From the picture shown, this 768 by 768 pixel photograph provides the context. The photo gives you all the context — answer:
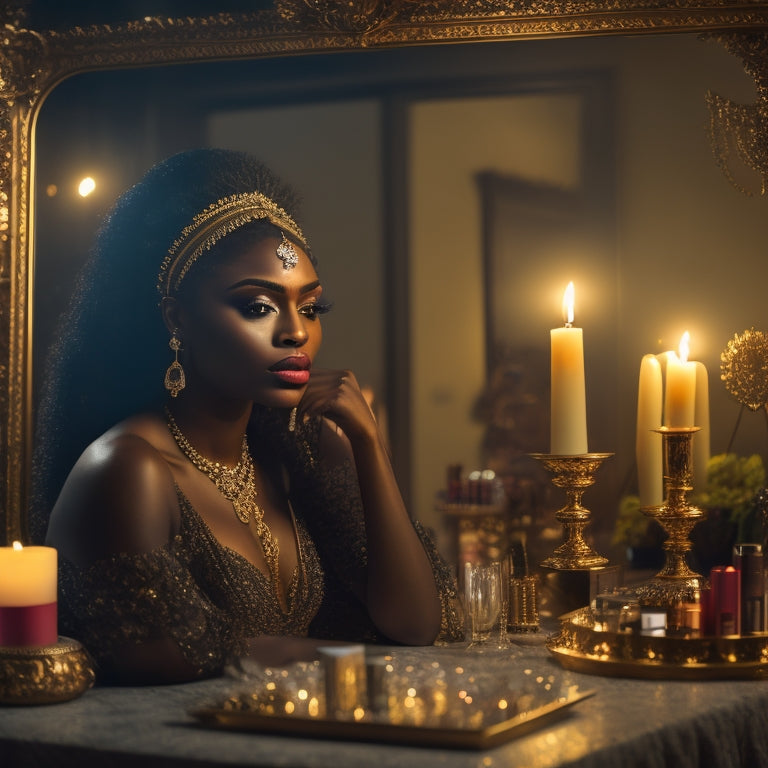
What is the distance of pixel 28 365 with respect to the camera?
2311mm

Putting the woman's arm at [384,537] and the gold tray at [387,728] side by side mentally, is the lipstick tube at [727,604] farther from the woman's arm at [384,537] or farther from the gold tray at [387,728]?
the woman's arm at [384,537]

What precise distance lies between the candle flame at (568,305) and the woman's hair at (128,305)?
0.49 m

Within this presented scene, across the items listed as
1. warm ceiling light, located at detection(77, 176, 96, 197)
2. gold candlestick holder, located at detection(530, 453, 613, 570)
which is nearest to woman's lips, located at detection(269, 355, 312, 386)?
gold candlestick holder, located at detection(530, 453, 613, 570)

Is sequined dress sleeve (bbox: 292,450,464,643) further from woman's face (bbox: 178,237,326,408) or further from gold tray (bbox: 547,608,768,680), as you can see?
gold tray (bbox: 547,608,768,680)

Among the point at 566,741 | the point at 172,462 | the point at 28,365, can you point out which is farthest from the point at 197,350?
the point at 566,741

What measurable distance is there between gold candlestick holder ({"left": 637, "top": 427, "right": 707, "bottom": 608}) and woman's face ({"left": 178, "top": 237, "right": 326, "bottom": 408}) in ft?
1.89

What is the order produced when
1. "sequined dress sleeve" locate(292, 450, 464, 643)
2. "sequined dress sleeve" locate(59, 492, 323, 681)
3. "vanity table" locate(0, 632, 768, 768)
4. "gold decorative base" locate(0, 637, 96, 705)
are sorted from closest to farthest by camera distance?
"vanity table" locate(0, 632, 768, 768) < "gold decorative base" locate(0, 637, 96, 705) < "sequined dress sleeve" locate(59, 492, 323, 681) < "sequined dress sleeve" locate(292, 450, 464, 643)

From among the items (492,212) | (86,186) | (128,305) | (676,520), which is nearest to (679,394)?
(676,520)

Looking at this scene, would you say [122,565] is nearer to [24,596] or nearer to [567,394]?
[24,596]

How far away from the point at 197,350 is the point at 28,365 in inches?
22.0

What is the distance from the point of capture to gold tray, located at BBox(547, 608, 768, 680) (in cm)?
165

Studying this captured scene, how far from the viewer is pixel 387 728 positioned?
4.36 feet

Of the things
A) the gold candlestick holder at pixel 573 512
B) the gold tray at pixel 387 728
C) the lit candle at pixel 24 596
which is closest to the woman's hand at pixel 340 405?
the gold candlestick holder at pixel 573 512

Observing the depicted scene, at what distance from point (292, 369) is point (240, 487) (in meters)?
0.20
